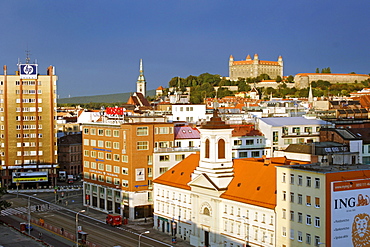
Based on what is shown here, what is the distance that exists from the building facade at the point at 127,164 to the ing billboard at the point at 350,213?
129 ft

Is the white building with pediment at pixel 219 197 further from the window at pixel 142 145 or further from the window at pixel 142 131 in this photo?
the window at pixel 142 131

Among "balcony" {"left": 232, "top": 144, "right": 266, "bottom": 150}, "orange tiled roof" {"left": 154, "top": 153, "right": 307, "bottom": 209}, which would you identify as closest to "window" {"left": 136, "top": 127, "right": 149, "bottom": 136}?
"orange tiled roof" {"left": 154, "top": 153, "right": 307, "bottom": 209}

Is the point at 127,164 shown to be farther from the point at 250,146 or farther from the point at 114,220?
the point at 250,146

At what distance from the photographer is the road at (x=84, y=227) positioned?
74312 millimetres

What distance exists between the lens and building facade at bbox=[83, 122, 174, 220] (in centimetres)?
8894

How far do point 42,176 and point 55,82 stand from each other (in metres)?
21.3

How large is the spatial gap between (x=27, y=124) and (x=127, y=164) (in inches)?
1889

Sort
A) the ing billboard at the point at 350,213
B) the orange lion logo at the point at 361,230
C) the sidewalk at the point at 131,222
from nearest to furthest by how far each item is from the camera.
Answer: the ing billboard at the point at 350,213
the orange lion logo at the point at 361,230
the sidewalk at the point at 131,222

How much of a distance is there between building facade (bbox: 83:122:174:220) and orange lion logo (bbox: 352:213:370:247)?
129 feet

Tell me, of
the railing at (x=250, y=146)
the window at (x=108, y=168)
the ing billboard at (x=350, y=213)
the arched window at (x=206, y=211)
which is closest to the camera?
the ing billboard at (x=350, y=213)

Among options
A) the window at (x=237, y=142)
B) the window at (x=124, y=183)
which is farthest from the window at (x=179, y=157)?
the window at (x=237, y=142)

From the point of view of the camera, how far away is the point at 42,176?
126188 millimetres

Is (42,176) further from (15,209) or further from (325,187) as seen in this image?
(325,187)

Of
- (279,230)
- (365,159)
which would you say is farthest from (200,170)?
(365,159)
